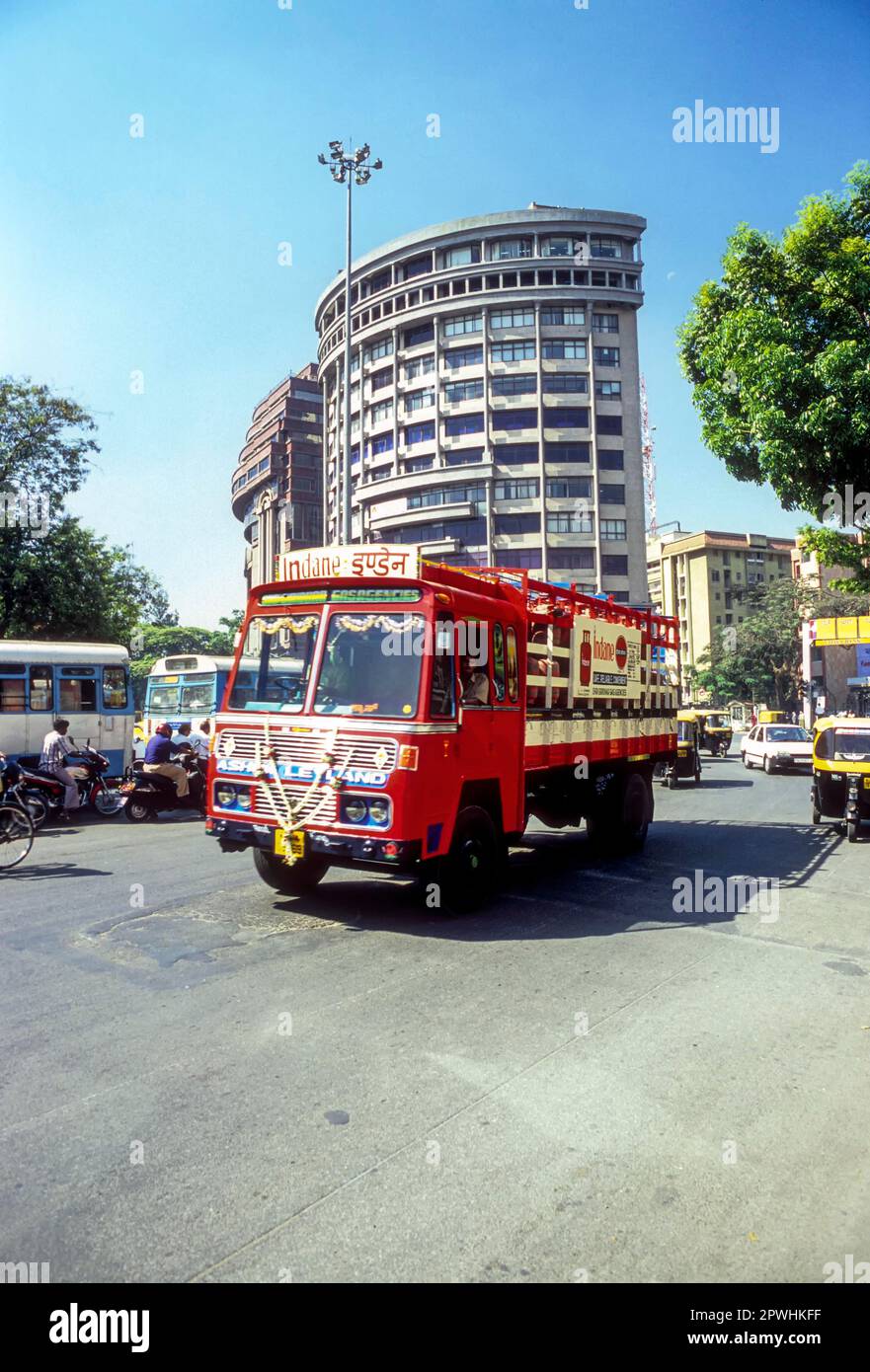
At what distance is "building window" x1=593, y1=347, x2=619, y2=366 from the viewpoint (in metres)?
61.8

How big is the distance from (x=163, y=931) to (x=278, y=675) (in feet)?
7.82

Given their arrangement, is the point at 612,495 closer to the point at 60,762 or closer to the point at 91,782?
the point at 91,782

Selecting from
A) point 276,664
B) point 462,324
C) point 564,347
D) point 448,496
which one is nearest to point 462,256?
point 462,324

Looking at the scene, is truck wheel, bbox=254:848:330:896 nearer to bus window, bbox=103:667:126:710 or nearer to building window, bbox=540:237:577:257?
bus window, bbox=103:667:126:710

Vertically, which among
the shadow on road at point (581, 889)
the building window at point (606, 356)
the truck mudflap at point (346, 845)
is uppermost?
the building window at point (606, 356)

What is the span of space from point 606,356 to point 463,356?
10.3 m

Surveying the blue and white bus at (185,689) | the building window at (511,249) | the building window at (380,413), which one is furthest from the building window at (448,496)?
the blue and white bus at (185,689)

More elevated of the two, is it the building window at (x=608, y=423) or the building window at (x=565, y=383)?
the building window at (x=565, y=383)

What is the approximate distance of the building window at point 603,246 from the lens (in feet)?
202

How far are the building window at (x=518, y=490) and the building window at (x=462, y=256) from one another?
16.3 m

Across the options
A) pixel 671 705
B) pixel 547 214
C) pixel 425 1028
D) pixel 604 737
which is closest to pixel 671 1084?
pixel 425 1028

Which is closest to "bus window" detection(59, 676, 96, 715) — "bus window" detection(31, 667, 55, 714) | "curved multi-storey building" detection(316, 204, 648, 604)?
"bus window" detection(31, 667, 55, 714)

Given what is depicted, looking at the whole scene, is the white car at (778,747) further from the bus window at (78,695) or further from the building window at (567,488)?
the building window at (567,488)

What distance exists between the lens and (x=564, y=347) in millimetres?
61781
